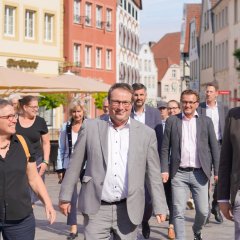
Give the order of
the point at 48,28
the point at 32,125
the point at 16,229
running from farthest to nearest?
the point at 48,28 < the point at 32,125 < the point at 16,229

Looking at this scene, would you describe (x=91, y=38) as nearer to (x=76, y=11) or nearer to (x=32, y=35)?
(x=76, y=11)

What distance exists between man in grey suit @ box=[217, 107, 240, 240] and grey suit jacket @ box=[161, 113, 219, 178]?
375 cm

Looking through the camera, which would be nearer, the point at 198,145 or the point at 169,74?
the point at 198,145

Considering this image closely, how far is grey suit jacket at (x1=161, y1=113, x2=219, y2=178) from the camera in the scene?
10578 mm

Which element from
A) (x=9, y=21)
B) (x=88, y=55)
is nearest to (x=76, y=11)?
(x=88, y=55)

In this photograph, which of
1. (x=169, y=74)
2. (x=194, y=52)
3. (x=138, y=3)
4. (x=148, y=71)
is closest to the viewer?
(x=138, y=3)

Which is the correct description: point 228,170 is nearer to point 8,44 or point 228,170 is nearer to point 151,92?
point 8,44

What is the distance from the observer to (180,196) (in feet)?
34.5

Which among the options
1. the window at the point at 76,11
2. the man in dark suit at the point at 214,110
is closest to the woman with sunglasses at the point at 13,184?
the man in dark suit at the point at 214,110

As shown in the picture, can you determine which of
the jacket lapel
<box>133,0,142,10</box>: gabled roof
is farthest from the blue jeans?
<box>133,0,142,10</box>: gabled roof

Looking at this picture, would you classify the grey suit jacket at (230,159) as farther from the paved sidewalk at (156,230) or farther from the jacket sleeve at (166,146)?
the paved sidewalk at (156,230)

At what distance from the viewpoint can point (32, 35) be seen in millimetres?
49094

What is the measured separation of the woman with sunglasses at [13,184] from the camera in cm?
695

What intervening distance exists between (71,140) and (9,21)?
118ft
